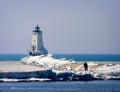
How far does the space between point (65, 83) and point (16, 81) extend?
266 inches

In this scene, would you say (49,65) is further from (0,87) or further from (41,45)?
(0,87)

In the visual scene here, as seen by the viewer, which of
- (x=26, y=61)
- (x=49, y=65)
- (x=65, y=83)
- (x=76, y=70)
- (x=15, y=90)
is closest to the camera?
(x=15, y=90)

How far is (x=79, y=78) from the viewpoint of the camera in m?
96.9

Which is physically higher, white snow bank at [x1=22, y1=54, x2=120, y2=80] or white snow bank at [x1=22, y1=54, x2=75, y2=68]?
white snow bank at [x1=22, y1=54, x2=75, y2=68]

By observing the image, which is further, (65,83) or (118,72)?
(118,72)

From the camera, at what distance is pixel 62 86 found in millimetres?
87812

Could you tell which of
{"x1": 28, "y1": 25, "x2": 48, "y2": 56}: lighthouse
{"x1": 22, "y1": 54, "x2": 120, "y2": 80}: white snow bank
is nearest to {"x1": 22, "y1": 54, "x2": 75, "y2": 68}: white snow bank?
{"x1": 22, "y1": 54, "x2": 120, "y2": 80}: white snow bank

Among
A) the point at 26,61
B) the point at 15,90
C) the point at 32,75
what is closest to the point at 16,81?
the point at 32,75

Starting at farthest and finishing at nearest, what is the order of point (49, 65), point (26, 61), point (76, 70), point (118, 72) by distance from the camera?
point (26, 61) → point (49, 65) → point (76, 70) → point (118, 72)

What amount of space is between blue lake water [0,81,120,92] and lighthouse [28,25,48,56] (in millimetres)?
43911

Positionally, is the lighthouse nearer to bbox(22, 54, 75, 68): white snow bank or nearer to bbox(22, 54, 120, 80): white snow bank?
bbox(22, 54, 120, 80): white snow bank

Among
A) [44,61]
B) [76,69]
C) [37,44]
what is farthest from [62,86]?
[37,44]

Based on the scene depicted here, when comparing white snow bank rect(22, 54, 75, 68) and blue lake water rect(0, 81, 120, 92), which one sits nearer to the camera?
blue lake water rect(0, 81, 120, 92)

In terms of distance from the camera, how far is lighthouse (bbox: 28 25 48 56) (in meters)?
137
